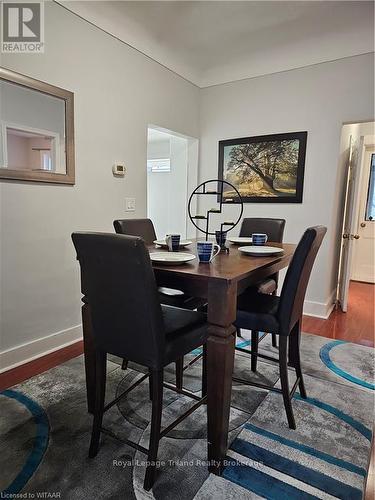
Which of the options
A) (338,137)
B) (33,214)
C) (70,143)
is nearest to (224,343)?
(33,214)

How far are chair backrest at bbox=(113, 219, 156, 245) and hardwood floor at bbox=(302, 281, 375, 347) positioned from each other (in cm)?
176

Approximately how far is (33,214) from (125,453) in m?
1.66

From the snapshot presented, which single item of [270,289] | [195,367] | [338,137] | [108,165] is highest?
[338,137]

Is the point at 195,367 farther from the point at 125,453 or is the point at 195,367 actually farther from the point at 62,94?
the point at 62,94

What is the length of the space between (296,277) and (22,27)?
237cm

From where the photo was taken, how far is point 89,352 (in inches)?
66.7

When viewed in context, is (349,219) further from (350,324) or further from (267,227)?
(267,227)

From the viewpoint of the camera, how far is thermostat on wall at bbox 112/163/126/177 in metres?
2.85

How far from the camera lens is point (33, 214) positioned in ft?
7.49

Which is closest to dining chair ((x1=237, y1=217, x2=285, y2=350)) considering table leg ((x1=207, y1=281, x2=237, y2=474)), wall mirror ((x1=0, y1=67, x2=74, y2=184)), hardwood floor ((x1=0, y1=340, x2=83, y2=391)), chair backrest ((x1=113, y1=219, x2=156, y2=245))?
chair backrest ((x1=113, y1=219, x2=156, y2=245))

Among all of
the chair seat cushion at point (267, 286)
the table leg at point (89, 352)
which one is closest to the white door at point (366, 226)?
the chair seat cushion at point (267, 286)

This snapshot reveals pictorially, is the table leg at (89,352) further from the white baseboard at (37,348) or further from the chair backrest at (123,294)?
the white baseboard at (37,348)

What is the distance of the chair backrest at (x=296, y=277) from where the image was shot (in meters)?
1.53

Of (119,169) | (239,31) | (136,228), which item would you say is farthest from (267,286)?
(239,31)
